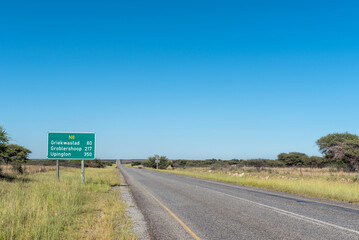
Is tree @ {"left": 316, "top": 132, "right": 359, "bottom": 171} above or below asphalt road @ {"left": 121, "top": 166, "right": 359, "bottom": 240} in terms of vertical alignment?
above

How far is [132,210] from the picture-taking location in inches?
418

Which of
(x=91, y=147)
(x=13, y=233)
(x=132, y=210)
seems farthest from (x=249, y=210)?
(x=91, y=147)

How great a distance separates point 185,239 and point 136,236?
1.18 meters

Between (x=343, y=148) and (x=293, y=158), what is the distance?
68.4 meters

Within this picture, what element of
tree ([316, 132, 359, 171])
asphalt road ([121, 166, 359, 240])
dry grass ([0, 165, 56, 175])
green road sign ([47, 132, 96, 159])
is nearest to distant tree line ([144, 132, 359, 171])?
tree ([316, 132, 359, 171])

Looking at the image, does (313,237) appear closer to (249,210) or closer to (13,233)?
(249,210)

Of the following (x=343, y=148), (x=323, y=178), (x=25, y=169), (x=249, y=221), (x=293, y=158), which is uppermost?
(x=343, y=148)

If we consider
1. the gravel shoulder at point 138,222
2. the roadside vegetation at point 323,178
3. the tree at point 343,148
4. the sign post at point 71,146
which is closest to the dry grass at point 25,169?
the sign post at point 71,146

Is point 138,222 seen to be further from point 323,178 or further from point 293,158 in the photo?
point 293,158

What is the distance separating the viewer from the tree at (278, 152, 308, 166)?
92.9 metres

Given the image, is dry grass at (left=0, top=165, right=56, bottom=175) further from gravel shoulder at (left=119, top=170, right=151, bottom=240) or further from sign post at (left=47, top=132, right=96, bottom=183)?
gravel shoulder at (left=119, top=170, right=151, bottom=240)

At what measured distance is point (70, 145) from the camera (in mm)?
19531

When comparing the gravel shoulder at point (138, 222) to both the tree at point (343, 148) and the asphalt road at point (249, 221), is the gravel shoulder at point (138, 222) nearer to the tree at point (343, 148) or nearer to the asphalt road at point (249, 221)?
the asphalt road at point (249, 221)

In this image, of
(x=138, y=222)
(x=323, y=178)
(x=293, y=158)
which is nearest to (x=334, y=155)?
(x=323, y=178)
